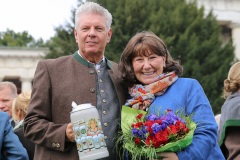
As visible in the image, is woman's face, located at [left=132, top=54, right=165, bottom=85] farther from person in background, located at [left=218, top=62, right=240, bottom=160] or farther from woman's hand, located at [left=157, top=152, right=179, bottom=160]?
person in background, located at [left=218, top=62, right=240, bottom=160]

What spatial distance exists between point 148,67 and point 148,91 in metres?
0.21

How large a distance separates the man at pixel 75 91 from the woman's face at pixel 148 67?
25 centimetres

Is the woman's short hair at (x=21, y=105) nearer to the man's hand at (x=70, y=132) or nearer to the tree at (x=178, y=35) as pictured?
the man's hand at (x=70, y=132)

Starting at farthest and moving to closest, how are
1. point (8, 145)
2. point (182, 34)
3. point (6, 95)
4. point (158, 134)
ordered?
point (182, 34), point (6, 95), point (8, 145), point (158, 134)

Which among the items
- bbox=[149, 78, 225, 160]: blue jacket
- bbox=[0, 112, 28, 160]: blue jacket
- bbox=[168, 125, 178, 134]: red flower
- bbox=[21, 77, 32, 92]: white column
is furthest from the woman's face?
bbox=[21, 77, 32, 92]: white column

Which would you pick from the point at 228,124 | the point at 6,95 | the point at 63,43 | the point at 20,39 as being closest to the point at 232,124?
the point at 228,124

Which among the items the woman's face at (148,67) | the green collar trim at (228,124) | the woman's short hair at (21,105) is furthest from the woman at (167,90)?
the woman's short hair at (21,105)

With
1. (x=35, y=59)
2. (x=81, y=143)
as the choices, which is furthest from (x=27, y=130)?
(x=35, y=59)

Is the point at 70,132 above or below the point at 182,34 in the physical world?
below

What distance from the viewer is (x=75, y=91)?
4.59 meters

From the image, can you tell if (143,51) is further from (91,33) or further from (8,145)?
(8,145)

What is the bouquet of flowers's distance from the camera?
3.95 meters

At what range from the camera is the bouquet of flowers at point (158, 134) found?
395 centimetres

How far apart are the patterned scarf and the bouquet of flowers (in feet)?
0.82
